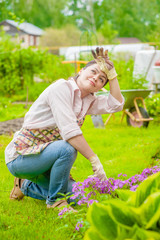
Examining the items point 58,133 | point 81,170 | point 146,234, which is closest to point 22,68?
point 81,170

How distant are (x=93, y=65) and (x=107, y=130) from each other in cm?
313

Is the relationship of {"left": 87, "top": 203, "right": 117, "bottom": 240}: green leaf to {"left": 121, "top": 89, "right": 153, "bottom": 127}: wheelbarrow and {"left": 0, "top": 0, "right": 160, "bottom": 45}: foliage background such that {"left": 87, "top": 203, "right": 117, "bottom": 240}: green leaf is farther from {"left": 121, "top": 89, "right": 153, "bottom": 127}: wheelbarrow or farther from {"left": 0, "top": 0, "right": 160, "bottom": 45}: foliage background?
{"left": 0, "top": 0, "right": 160, "bottom": 45}: foliage background

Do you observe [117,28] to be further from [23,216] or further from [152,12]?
[23,216]

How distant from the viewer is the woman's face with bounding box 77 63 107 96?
8.17 ft

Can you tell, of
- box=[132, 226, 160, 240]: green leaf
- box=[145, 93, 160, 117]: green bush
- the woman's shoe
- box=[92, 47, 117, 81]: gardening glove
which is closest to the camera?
box=[132, 226, 160, 240]: green leaf

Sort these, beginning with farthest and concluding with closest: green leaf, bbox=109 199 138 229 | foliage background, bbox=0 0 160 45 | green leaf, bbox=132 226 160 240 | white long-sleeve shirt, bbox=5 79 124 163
Result: foliage background, bbox=0 0 160 45, white long-sleeve shirt, bbox=5 79 124 163, green leaf, bbox=109 199 138 229, green leaf, bbox=132 226 160 240

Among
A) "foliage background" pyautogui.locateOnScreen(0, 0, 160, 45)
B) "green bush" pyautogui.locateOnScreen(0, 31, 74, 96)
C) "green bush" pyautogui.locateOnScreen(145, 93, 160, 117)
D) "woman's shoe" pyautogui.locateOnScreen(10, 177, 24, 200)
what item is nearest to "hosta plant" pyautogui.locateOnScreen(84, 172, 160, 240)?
"woman's shoe" pyautogui.locateOnScreen(10, 177, 24, 200)

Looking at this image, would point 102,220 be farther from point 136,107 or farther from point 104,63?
point 136,107

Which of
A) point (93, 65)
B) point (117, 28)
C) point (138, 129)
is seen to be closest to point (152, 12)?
point (117, 28)

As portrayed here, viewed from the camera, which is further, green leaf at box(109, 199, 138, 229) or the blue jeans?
the blue jeans

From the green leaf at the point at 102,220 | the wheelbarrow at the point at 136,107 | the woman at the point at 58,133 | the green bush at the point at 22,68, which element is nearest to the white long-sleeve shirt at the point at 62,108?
the woman at the point at 58,133

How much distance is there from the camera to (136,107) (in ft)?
19.1

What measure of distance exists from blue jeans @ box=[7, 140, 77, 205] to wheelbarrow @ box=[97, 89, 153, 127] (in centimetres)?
317

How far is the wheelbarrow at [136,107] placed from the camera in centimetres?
561
